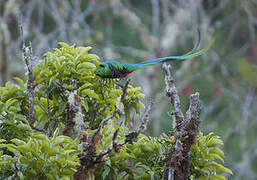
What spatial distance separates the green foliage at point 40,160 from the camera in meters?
1.14

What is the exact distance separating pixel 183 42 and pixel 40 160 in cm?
598

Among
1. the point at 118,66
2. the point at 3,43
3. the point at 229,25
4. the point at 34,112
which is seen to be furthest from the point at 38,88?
the point at 229,25

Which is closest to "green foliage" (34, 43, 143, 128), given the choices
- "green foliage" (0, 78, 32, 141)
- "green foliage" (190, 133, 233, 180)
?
"green foliage" (0, 78, 32, 141)

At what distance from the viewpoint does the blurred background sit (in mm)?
5395

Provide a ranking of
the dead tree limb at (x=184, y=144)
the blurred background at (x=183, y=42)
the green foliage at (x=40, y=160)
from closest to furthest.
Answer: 1. the green foliage at (x=40, y=160)
2. the dead tree limb at (x=184, y=144)
3. the blurred background at (x=183, y=42)

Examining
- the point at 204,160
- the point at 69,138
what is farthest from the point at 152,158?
the point at 69,138

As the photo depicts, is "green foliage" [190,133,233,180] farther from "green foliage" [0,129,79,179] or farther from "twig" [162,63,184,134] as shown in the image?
"green foliage" [0,129,79,179]

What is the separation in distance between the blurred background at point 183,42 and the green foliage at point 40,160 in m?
3.35

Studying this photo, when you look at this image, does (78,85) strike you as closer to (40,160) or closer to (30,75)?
(30,75)

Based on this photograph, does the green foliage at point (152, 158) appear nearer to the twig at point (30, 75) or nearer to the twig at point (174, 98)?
the twig at point (174, 98)

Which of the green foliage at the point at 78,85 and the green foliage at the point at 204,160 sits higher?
the green foliage at the point at 78,85

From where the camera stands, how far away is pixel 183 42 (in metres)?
6.86

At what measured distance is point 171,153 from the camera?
129 centimetres

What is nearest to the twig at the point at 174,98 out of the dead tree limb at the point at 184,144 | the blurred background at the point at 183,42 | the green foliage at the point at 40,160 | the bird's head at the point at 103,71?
the dead tree limb at the point at 184,144
